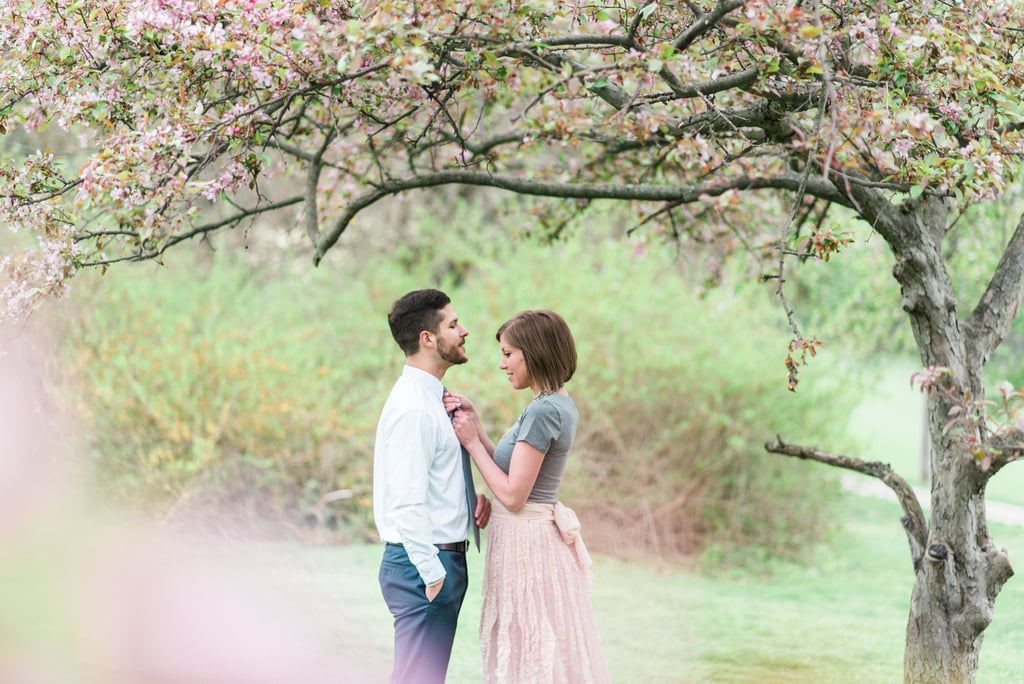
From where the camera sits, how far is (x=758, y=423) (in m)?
10.5

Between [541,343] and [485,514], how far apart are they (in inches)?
27.1

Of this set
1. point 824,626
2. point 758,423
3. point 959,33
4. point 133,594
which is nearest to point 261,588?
point 133,594

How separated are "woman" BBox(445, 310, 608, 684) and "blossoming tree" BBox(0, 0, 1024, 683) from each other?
82 cm

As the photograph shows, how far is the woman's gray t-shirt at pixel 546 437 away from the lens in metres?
3.67

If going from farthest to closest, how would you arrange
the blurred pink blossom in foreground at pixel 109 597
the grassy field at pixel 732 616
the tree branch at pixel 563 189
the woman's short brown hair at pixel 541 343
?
1. the grassy field at pixel 732 616
2. the blurred pink blossom in foreground at pixel 109 597
3. the tree branch at pixel 563 189
4. the woman's short brown hair at pixel 541 343

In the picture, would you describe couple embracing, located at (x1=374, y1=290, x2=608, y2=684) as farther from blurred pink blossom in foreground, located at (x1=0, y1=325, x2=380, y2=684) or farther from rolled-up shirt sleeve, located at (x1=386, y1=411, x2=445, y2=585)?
blurred pink blossom in foreground, located at (x1=0, y1=325, x2=380, y2=684)

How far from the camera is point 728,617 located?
→ 27.0ft

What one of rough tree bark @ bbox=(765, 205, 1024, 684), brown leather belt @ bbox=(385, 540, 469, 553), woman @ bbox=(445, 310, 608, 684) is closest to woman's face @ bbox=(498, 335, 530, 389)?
woman @ bbox=(445, 310, 608, 684)

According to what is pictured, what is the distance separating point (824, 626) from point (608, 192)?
434 centimetres

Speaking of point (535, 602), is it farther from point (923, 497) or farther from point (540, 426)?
point (923, 497)

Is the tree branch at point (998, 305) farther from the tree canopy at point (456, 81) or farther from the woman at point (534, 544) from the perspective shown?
the woman at point (534, 544)

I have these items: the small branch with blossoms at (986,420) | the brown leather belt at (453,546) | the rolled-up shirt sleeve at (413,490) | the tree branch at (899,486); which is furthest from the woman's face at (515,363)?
the tree branch at (899,486)

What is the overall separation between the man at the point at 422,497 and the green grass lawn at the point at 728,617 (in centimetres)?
237

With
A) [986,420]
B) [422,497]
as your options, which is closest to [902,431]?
[986,420]
